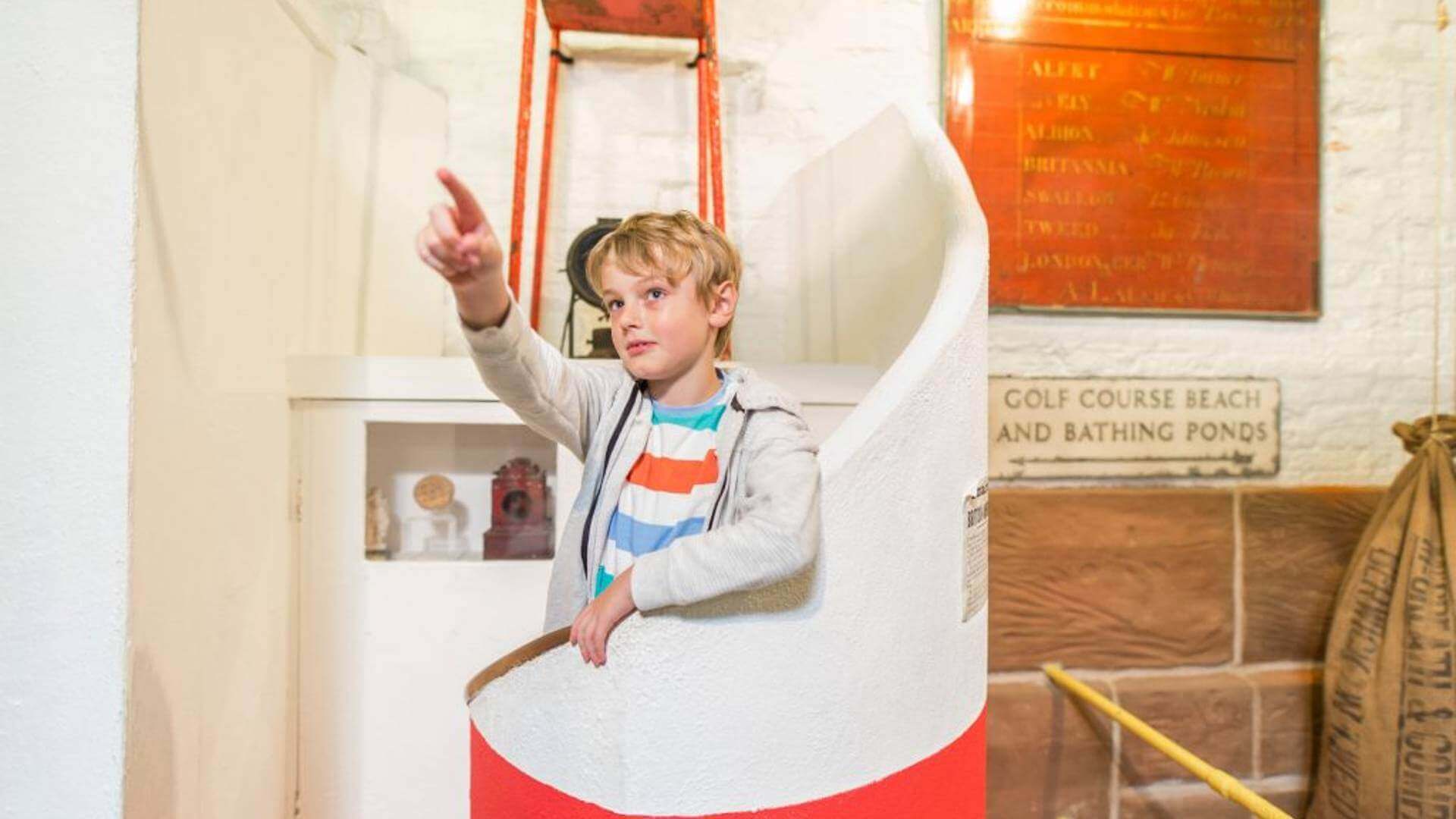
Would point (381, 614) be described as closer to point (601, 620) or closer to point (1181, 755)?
point (601, 620)

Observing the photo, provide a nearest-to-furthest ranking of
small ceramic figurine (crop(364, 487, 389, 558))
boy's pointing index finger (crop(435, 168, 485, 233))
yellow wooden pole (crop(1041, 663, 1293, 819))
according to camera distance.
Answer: boy's pointing index finger (crop(435, 168, 485, 233))
yellow wooden pole (crop(1041, 663, 1293, 819))
small ceramic figurine (crop(364, 487, 389, 558))

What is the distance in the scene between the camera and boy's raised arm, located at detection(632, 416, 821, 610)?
2.42ft

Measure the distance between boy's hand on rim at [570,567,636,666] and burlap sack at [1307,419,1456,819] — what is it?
5.80 ft

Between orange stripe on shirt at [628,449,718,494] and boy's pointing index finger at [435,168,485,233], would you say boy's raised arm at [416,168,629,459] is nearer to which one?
boy's pointing index finger at [435,168,485,233]

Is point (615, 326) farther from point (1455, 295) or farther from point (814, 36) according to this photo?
point (1455, 295)

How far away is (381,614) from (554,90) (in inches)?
46.4

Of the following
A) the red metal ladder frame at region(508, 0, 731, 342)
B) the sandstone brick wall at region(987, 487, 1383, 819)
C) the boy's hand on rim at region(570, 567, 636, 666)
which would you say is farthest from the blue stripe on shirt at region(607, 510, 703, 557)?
the sandstone brick wall at region(987, 487, 1383, 819)

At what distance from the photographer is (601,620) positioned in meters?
0.76

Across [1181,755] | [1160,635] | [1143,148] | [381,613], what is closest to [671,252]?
[381,613]

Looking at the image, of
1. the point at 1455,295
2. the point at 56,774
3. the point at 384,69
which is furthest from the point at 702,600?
the point at 1455,295

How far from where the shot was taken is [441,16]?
1780 mm

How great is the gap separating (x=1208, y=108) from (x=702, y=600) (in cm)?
201

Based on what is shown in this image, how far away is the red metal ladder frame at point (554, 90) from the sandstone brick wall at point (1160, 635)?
1.07 meters

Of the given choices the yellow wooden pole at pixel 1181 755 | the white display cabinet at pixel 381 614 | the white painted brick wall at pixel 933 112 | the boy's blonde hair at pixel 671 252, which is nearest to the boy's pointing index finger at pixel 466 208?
the boy's blonde hair at pixel 671 252
